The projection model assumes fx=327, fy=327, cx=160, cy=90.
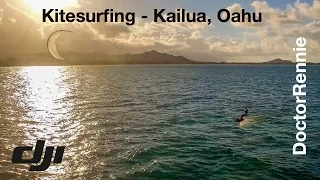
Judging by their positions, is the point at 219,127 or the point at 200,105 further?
the point at 200,105

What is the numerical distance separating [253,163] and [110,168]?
→ 13.2 meters

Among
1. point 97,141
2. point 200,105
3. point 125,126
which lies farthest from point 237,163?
point 200,105

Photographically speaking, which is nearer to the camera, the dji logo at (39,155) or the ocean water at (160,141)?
the ocean water at (160,141)

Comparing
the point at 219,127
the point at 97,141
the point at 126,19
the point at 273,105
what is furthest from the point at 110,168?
the point at 273,105

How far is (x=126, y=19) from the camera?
32219 mm

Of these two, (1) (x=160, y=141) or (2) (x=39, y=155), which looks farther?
(1) (x=160, y=141)

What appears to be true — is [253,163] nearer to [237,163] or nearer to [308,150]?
[237,163]

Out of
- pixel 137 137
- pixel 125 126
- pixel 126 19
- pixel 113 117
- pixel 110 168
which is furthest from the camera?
pixel 113 117

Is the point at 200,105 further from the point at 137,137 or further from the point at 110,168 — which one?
the point at 110,168

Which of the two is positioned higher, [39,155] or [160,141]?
[160,141]

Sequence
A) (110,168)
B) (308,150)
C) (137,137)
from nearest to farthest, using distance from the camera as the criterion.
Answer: (110,168)
(308,150)
(137,137)

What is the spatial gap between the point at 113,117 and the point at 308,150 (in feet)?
93.1

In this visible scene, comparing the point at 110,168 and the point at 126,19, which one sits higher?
the point at 126,19

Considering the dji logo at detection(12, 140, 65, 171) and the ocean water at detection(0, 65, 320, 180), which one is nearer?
the ocean water at detection(0, 65, 320, 180)
